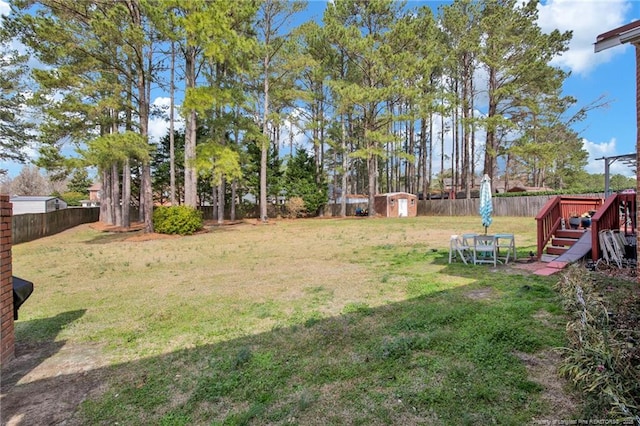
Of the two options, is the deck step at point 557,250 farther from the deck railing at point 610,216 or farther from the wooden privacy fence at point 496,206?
the wooden privacy fence at point 496,206

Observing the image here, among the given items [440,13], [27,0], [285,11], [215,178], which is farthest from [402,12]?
[27,0]

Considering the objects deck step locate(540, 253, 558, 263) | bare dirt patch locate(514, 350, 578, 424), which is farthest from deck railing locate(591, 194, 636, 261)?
bare dirt patch locate(514, 350, 578, 424)

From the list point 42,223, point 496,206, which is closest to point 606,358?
point 42,223

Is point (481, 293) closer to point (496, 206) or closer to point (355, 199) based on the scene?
point (496, 206)

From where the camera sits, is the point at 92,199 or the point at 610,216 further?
the point at 92,199

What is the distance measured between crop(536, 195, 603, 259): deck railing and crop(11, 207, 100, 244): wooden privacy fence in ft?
60.9

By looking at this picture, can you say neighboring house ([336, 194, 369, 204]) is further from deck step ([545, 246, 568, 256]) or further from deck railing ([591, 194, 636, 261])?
deck railing ([591, 194, 636, 261])

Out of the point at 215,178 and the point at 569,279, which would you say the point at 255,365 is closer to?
the point at 569,279

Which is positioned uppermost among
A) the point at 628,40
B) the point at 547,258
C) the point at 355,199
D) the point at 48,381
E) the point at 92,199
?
the point at 628,40

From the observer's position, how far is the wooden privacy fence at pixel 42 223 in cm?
1414

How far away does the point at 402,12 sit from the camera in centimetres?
2447

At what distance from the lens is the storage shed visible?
29.6 metres

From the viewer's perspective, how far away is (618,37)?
4098mm

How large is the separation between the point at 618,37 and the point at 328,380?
5.27 metres
